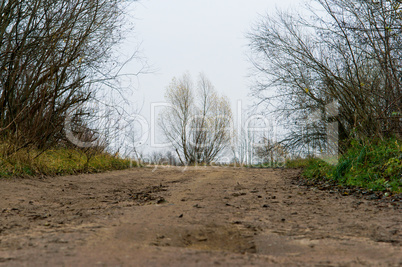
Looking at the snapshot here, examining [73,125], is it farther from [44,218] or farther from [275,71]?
[44,218]

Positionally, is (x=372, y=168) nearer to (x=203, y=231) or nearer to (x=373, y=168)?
(x=373, y=168)

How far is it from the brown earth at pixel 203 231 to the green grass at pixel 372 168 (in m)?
0.86

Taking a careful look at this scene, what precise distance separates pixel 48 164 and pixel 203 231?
17.6ft

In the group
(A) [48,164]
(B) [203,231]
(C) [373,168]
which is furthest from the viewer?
(A) [48,164]

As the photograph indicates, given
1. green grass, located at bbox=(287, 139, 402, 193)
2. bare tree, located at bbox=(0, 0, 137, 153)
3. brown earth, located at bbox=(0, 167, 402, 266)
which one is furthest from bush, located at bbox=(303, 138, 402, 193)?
bare tree, located at bbox=(0, 0, 137, 153)

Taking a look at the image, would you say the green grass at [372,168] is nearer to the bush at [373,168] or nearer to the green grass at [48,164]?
the bush at [373,168]

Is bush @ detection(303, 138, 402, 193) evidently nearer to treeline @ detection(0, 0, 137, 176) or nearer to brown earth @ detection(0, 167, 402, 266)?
brown earth @ detection(0, 167, 402, 266)

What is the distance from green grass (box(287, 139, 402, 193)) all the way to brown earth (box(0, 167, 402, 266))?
865mm

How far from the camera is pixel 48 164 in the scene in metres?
6.73

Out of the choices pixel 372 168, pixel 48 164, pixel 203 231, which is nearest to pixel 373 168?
pixel 372 168

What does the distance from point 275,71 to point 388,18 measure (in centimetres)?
328

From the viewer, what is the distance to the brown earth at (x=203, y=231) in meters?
1.79

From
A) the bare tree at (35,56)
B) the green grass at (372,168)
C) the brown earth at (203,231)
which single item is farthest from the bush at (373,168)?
the bare tree at (35,56)

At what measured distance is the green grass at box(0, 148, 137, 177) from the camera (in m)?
5.80
